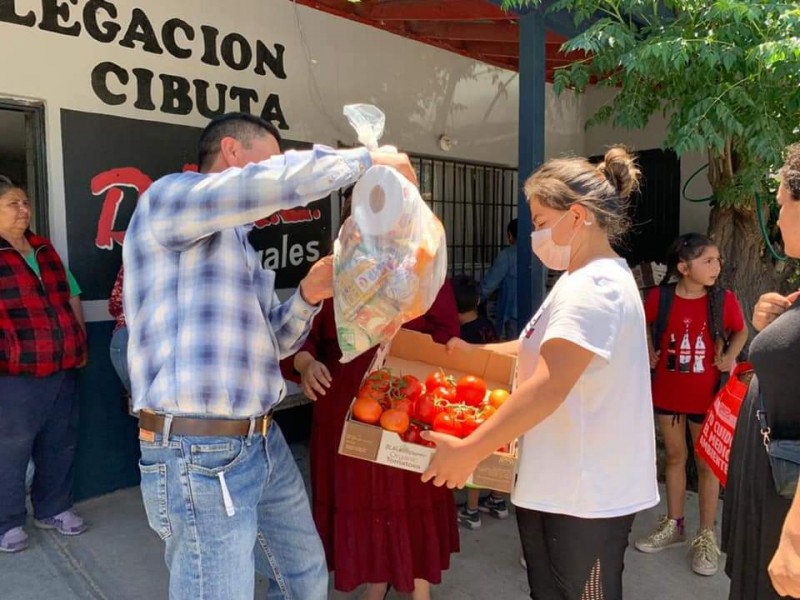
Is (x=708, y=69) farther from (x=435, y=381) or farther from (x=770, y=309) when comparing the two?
(x=435, y=381)

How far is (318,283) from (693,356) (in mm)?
2234

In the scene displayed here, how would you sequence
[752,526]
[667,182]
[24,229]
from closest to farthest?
[752,526] → [24,229] → [667,182]

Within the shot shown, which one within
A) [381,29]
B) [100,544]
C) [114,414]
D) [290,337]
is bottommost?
[100,544]

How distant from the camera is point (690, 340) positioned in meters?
3.21

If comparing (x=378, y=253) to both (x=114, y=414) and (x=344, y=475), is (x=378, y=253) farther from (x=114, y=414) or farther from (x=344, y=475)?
(x=114, y=414)

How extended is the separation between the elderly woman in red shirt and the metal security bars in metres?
3.05

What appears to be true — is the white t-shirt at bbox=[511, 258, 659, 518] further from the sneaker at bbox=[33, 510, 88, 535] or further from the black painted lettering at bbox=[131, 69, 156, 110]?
the black painted lettering at bbox=[131, 69, 156, 110]

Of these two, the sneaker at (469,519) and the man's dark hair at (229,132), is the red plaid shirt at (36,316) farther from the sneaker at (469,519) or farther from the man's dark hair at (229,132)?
the sneaker at (469,519)

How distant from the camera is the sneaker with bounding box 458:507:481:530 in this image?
352cm

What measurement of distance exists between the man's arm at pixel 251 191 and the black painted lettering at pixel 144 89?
257 centimetres

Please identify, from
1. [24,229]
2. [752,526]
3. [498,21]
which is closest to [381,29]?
[498,21]

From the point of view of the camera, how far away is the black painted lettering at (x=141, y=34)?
3652mm

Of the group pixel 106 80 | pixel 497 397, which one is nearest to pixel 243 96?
pixel 106 80

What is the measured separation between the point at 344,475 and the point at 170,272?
3.98ft
